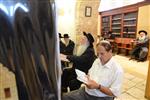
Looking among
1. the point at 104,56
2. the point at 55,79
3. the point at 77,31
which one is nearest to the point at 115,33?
the point at 77,31

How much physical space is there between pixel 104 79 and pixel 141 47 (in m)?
5.33

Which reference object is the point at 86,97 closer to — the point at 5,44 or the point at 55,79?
the point at 55,79

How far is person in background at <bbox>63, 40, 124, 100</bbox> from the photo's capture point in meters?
1.53

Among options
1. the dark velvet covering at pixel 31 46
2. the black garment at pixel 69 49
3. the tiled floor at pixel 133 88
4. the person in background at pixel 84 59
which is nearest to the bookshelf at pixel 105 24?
the tiled floor at pixel 133 88

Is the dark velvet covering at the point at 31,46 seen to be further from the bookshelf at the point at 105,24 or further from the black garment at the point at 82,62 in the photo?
the bookshelf at the point at 105,24

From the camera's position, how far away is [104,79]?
1580mm

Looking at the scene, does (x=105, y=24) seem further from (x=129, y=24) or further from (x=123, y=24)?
(x=129, y=24)

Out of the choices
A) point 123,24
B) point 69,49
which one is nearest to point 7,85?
point 69,49

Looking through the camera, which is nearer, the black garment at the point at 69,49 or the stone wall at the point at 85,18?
the black garment at the point at 69,49

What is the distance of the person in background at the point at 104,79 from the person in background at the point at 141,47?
5.13 metres

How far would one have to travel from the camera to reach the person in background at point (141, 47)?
6270mm

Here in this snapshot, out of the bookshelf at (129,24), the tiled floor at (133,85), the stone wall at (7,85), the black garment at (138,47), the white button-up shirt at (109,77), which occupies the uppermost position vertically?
the bookshelf at (129,24)

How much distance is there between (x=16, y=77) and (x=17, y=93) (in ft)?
0.21

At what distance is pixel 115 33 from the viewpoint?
28.4ft
